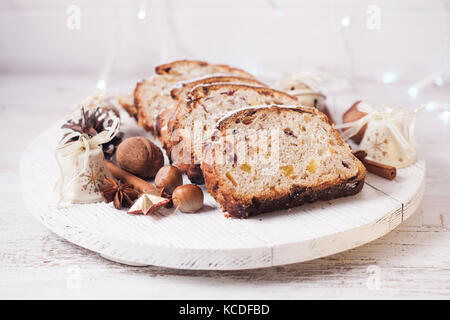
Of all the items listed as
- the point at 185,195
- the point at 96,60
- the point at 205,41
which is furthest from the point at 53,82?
the point at 185,195

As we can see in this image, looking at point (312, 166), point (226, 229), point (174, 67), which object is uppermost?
point (174, 67)

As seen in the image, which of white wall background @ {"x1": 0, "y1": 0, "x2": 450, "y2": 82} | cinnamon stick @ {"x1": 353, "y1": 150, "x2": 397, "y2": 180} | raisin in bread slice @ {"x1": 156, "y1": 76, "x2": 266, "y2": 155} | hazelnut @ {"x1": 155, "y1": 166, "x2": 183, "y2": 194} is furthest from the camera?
white wall background @ {"x1": 0, "y1": 0, "x2": 450, "y2": 82}

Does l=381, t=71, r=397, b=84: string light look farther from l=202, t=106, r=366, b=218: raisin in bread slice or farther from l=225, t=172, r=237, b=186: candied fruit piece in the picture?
l=225, t=172, r=237, b=186: candied fruit piece

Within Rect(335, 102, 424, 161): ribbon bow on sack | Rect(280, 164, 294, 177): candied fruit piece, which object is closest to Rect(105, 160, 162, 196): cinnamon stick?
Rect(280, 164, 294, 177): candied fruit piece

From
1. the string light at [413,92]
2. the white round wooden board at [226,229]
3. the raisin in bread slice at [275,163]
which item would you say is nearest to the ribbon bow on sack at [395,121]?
the white round wooden board at [226,229]

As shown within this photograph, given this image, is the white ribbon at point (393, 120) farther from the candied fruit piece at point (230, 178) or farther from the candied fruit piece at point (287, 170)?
the candied fruit piece at point (230, 178)

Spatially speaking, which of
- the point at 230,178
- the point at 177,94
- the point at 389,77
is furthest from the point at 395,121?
the point at 389,77

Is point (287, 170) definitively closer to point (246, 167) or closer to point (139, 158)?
point (246, 167)
